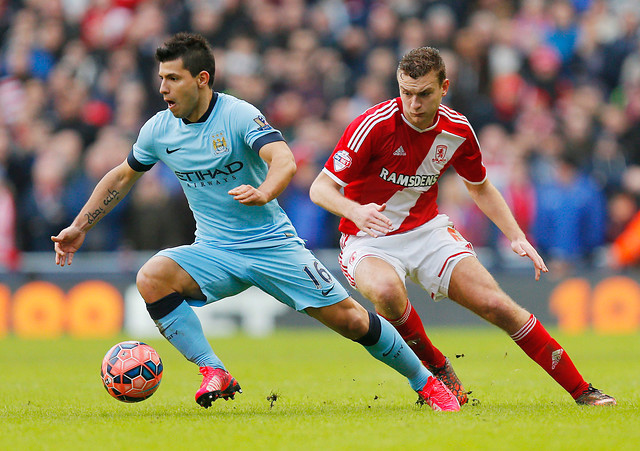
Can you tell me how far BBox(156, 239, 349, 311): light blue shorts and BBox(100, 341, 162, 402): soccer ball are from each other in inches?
23.0

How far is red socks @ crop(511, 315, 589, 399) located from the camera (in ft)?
21.6

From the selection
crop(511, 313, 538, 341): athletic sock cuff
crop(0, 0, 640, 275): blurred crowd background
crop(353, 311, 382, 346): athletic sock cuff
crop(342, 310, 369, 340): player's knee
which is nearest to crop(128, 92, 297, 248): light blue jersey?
crop(342, 310, 369, 340): player's knee

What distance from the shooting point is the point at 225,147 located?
6539 mm

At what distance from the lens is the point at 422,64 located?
6.48m

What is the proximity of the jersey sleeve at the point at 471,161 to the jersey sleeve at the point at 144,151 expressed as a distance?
2.05 m

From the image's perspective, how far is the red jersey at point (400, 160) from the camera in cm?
672

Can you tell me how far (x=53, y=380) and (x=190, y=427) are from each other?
360 cm

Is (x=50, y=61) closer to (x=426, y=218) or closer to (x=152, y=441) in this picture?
(x=426, y=218)

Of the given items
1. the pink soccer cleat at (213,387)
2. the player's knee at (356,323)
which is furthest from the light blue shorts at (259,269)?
the pink soccer cleat at (213,387)

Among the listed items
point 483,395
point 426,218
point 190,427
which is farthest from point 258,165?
point 483,395

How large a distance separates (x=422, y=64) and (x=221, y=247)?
175 centimetres

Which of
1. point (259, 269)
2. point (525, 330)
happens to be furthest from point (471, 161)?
point (259, 269)

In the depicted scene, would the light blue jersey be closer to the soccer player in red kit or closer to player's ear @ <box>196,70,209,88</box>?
player's ear @ <box>196,70,209,88</box>

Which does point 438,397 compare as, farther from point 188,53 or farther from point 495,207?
point 188,53
